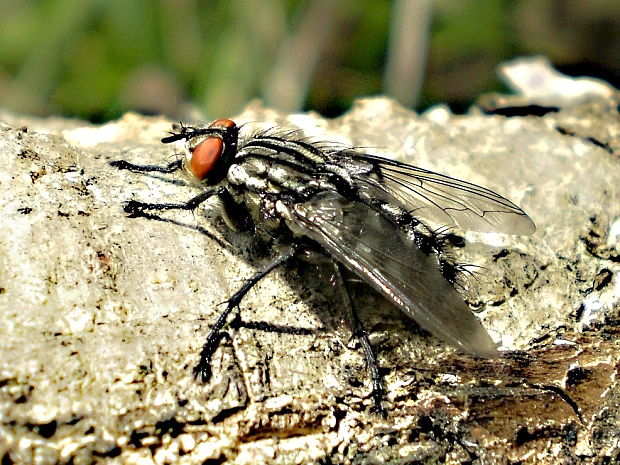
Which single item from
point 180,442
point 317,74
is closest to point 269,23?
point 317,74

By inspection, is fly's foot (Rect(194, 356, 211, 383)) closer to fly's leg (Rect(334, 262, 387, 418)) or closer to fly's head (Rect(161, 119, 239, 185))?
fly's leg (Rect(334, 262, 387, 418))

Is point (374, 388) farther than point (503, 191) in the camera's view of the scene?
No

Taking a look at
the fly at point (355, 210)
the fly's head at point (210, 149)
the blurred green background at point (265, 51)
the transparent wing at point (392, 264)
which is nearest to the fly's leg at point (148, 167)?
the fly at point (355, 210)

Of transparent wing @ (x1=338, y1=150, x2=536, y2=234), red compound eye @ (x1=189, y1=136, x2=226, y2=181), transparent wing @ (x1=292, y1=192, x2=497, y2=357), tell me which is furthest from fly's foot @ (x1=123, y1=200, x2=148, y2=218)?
transparent wing @ (x1=338, y1=150, x2=536, y2=234)

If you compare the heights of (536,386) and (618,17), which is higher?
(618,17)

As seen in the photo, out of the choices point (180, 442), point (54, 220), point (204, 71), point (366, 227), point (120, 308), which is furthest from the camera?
point (204, 71)

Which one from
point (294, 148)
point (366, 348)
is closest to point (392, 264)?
point (366, 348)

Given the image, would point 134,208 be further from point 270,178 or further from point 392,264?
point 392,264

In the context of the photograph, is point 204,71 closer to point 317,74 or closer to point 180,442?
point 317,74
